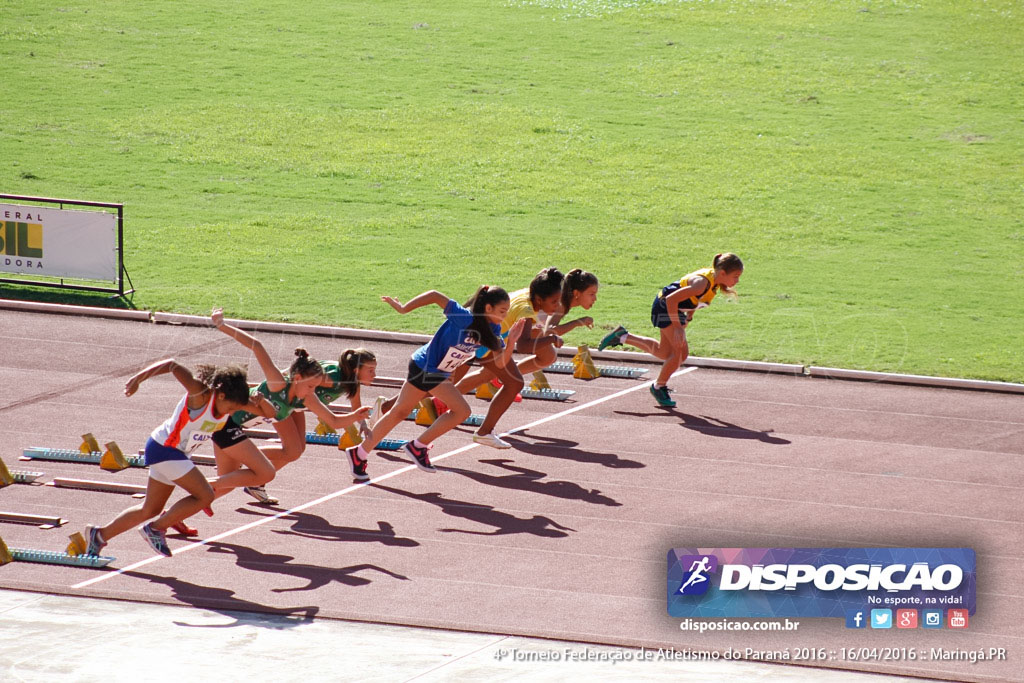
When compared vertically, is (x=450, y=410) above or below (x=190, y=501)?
above

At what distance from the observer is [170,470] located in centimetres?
940

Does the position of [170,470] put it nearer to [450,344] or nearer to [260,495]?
[260,495]

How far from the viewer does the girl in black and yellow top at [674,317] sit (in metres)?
14.1

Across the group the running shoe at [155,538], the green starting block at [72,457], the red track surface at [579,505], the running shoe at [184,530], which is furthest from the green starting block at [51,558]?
the green starting block at [72,457]

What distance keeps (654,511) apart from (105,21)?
32.2 m

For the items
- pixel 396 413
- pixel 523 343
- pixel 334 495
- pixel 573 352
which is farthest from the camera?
pixel 573 352

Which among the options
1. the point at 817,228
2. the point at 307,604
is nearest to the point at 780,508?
the point at 307,604

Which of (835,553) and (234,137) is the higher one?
(234,137)

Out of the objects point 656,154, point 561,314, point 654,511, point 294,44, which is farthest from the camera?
point 294,44

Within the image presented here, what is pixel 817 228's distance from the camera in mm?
25250

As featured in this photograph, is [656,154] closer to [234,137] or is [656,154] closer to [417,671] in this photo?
[234,137]

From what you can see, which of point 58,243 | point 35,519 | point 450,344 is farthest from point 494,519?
point 58,243

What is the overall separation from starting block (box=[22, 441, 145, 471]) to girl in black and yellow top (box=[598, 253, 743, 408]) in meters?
5.44

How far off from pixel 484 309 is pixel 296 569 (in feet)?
10.6
